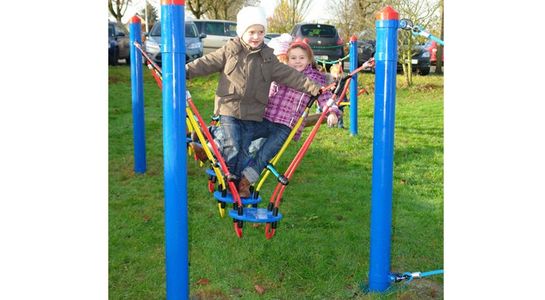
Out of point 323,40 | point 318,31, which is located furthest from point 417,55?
point 318,31

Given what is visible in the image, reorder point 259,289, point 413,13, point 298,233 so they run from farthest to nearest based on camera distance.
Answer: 1. point 413,13
2. point 298,233
3. point 259,289

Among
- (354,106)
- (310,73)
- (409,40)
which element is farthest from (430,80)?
(310,73)

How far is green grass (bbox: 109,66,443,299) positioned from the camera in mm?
3502

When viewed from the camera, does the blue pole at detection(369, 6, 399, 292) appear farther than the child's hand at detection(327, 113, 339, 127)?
No

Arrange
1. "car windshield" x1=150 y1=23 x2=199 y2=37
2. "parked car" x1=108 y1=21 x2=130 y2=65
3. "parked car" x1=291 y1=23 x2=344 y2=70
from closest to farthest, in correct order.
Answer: "car windshield" x1=150 y1=23 x2=199 y2=37 < "parked car" x1=291 y1=23 x2=344 y2=70 < "parked car" x1=108 y1=21 x2=130 y2=65

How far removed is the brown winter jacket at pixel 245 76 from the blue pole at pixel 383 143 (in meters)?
1.00

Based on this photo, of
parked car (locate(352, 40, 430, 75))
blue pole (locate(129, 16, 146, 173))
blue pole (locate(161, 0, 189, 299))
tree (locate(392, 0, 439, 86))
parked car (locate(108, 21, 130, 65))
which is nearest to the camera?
blue pole (locate(161, 0, 189, 299))

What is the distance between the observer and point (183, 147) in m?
2.83

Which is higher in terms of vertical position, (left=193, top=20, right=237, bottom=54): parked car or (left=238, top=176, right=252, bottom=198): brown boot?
(left=193, top=20, right=237, bottom=54): parked car

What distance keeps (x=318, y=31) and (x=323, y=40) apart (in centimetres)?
35

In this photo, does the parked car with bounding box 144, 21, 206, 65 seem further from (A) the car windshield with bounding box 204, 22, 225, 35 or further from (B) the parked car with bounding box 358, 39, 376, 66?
(B) the parked car with bounding box 358, 39, 376, 66

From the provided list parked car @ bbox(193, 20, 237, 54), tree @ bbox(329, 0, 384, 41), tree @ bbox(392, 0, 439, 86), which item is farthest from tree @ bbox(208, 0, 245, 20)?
tree @ bbox(392, 0, 439, 86)

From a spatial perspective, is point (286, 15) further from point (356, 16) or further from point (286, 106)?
point (286, 106)

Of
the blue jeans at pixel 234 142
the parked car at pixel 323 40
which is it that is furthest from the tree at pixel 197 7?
the blue jeans at pixel 234 142
